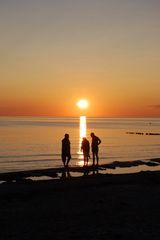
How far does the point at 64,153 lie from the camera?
67.4 ft

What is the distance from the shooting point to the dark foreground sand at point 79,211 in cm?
995

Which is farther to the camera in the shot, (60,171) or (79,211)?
(60,171)

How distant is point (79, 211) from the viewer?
12617 mm

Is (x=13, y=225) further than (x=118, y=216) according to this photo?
No

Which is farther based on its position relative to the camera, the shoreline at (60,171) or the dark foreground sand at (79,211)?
the shoreline at (60,171)

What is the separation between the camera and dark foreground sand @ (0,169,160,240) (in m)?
9.95

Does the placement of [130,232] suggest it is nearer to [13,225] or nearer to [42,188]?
[13,225]

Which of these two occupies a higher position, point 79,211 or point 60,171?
point 60,171

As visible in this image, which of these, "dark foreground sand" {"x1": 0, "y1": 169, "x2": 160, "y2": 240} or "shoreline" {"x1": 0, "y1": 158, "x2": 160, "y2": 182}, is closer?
"dark foreground sand" {"x1": 0, "y1": 169, "x2": 160, "y2": 240}

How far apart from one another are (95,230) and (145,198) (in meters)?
5.34

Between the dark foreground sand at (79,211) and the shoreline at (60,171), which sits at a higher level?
the shoreline at (60,171)

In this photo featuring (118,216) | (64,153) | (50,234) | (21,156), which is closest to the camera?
(50,234)

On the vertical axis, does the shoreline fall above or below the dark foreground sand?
above

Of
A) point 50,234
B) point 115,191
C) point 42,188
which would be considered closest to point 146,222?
point 50,234
